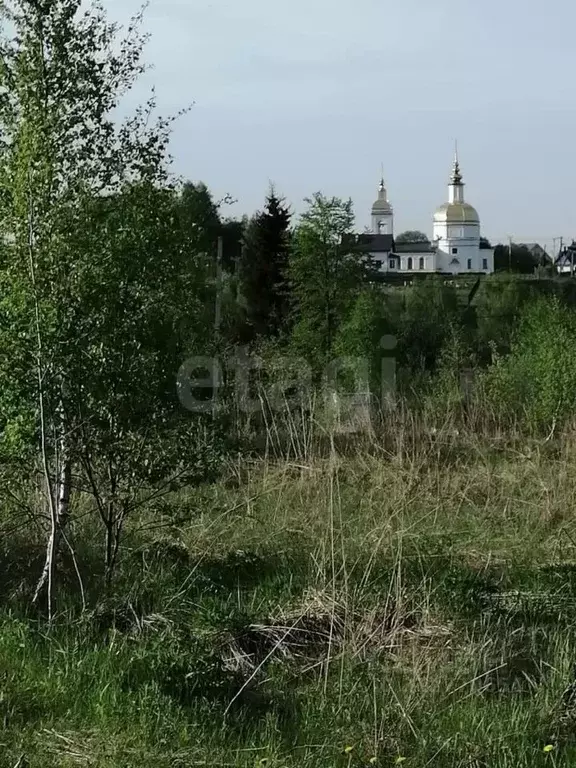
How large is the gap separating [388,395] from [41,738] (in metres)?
9.22

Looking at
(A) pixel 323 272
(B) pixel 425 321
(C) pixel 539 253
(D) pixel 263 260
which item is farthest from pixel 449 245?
(A) pixel 323 272

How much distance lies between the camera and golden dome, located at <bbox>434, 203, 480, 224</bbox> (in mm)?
52562

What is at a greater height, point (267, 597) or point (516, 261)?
point (516, 261)

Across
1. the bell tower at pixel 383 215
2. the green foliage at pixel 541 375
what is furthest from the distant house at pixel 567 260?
the green foliage at pixel 541 375

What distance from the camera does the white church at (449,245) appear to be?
47031 millimetres

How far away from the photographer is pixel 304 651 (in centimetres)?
466

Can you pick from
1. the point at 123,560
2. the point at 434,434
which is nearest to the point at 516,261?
the point at 434,434

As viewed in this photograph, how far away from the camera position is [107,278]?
5.20 meters

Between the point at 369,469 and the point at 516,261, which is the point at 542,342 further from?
the point at 516,261

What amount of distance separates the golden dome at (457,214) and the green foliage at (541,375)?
126ft

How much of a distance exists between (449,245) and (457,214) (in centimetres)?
194

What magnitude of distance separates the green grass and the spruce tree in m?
16.3

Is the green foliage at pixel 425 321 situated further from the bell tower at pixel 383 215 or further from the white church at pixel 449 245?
the white church at pixel 449 245

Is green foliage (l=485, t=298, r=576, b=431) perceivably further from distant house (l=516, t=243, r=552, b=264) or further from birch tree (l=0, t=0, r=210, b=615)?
distant house (l=516, t=243, r=552, b=264)
